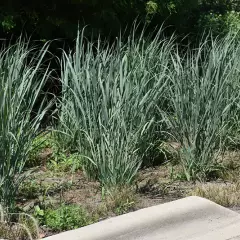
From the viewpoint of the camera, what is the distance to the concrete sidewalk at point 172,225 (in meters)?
4.46

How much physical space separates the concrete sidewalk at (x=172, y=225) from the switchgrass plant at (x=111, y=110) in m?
0.55

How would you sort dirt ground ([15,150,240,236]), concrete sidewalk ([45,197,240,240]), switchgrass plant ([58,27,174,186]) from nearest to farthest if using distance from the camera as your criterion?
concrete sidewalk ([45,197,240,240]) < dirt ground ([15,150,240,236]) < switchgrass plant ([58,27,174,186])


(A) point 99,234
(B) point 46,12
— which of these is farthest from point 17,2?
(A) point 99,234

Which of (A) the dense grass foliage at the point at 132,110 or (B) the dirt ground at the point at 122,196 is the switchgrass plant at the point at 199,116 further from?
(B) the dirt ground at the point at 122,196

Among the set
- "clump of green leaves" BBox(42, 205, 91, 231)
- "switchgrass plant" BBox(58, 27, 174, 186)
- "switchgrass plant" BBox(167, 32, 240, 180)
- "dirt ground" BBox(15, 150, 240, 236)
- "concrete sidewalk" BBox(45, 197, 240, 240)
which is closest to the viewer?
"concrete sidewalk" BBox(45, 197, 240, 240)

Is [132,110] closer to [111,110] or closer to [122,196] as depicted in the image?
[111,110]

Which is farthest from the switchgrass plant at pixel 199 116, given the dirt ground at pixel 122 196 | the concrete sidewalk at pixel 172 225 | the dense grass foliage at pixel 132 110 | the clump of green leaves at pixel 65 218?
the clump of green leaves at pixel 65 218

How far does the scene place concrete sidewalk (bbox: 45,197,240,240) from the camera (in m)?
4.46

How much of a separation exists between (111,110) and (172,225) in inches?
47.5

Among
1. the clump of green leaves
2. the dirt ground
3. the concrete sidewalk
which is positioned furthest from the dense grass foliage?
the concrete sidewalk

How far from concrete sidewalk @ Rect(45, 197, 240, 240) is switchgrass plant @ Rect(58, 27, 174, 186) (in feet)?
1.79

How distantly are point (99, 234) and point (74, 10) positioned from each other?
487 cm

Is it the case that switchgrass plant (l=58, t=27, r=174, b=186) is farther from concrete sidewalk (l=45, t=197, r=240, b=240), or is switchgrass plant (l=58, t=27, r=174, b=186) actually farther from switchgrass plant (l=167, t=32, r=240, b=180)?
concrete sidewalk (l=45, t=197, r=240, b=240)

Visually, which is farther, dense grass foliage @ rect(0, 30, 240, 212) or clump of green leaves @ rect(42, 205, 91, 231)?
dense grass foliage @ rect(0, 30, 240, 212)
